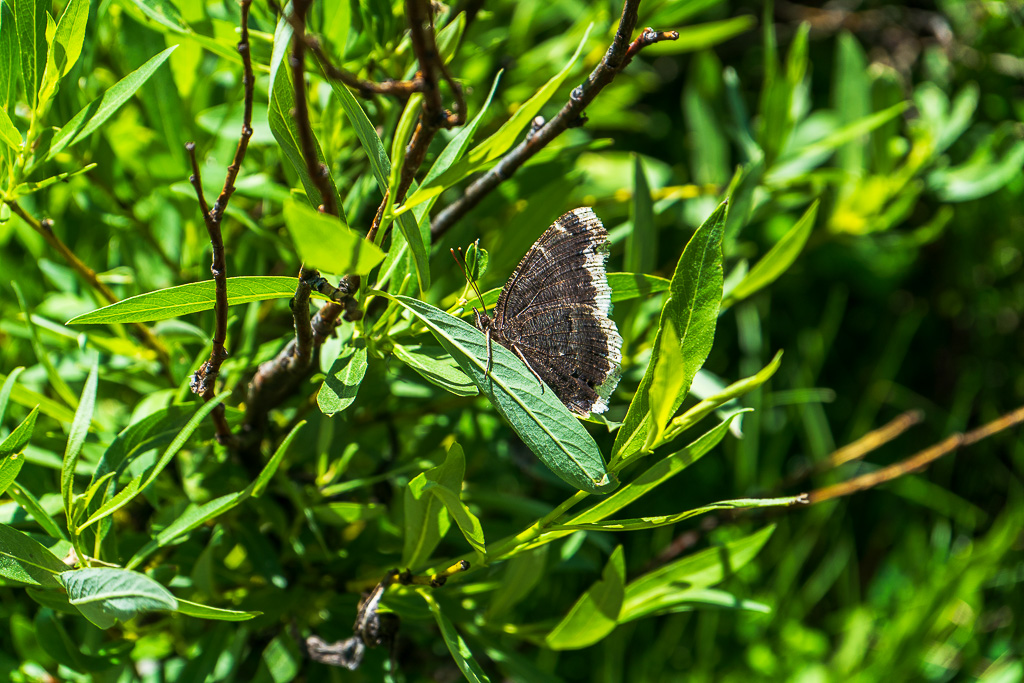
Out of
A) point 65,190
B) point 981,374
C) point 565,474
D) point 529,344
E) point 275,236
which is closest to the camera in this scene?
point 565,474

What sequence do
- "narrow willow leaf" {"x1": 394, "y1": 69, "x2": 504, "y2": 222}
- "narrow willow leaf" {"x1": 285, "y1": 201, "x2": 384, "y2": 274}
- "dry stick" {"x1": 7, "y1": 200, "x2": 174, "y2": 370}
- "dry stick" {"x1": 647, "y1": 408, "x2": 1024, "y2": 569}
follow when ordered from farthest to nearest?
"dry stick" {"x1": 647, "y1": 408, "x2": 1024, "y2": 569}
"dry stick" {"x1": 7, "y1": 200, "x2": 174, "y2": 370}
"narrow willow leaf" {"x1": 394, "y1": 69, "x2": 504, "y2": 222}
"narrow willow leaf" {"x1": 285, "y1": 201, "x2": 384, "y2": 274}

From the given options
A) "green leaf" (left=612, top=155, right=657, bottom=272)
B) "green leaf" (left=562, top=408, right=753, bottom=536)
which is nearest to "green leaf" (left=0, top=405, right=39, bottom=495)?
"green leaf" (left=562, top=408, right=753, bottom=536)

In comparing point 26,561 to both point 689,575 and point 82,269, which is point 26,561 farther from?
point 689,575

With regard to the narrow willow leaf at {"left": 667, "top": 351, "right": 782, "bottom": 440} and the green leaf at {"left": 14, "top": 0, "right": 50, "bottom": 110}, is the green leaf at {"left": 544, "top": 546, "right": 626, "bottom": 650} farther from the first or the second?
the green leaf at {"left": 14, "top": 0, "right": 50, "bottom": 110}

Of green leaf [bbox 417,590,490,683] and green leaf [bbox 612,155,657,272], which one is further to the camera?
green leaf [bbox 612,155,657,272]

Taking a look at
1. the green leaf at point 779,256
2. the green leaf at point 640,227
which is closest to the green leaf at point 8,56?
the green leaf at point 640,227

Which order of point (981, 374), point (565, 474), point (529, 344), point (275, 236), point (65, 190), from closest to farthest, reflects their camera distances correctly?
1. point (565, 474)
2. point (529, 344)
3. point (275, 236)
4. point (65, 190)
5. point (981, 374)

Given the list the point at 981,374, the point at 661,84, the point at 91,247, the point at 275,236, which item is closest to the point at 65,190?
the point at 91,247

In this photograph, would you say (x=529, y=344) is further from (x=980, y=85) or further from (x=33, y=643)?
(x=980, y=85)
